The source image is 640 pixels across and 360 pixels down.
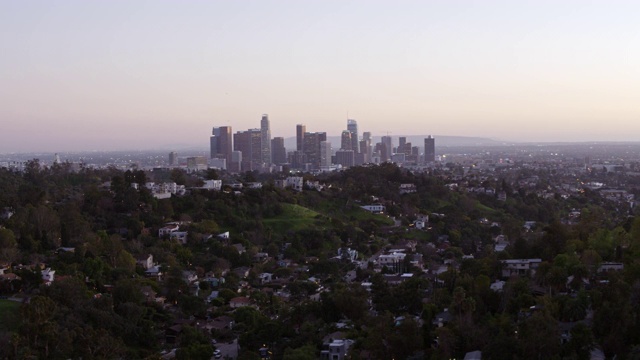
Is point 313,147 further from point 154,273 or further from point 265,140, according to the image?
point 154,273

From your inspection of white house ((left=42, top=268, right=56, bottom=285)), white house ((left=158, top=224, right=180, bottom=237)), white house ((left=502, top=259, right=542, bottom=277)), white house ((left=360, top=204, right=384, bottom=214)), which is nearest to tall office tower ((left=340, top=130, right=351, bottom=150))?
white house ((left=360, top=204, right=384, bottom=214))

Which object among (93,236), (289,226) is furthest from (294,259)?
(93,236)

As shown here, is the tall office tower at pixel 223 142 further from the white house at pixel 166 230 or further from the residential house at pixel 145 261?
the residential house at pixel 145 261

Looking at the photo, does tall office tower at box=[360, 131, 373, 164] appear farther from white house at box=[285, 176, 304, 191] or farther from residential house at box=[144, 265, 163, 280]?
residential house at box=[144, 265, 163, 280]

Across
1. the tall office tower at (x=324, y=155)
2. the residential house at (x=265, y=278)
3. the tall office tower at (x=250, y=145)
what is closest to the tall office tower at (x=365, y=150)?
the tall office tower at (x=324, y=155)

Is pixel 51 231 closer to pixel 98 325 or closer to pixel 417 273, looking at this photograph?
pixel 98 325
